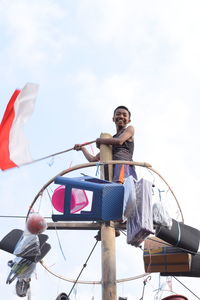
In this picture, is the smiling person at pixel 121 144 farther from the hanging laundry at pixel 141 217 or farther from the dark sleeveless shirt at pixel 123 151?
the hanging laundry at pixel 141 217

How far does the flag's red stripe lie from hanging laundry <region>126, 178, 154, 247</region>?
207 centimetres

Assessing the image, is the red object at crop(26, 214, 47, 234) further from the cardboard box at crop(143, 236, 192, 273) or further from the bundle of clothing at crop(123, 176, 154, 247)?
the cardboard box at crop(143, 236, 192, 273)

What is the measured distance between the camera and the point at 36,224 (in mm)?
7008

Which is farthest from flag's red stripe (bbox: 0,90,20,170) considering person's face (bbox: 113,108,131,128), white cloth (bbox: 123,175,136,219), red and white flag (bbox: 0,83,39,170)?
white cloth (bbox: 123,175,136,219)

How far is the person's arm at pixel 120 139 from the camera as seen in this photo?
7954 mm

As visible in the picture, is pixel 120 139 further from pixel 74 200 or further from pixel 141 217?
pixel 141 217

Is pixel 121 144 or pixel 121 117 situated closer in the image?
pixel 121 144

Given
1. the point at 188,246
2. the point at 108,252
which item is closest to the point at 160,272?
the point at 188,246

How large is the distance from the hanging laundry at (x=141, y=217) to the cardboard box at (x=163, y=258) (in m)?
1.45

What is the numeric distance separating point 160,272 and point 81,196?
173 cm

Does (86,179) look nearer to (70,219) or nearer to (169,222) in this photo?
(70,219)

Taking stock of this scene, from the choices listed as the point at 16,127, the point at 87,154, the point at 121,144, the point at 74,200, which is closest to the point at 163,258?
the point at 74,200

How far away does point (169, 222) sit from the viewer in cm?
695

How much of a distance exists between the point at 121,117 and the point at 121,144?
0.74m
